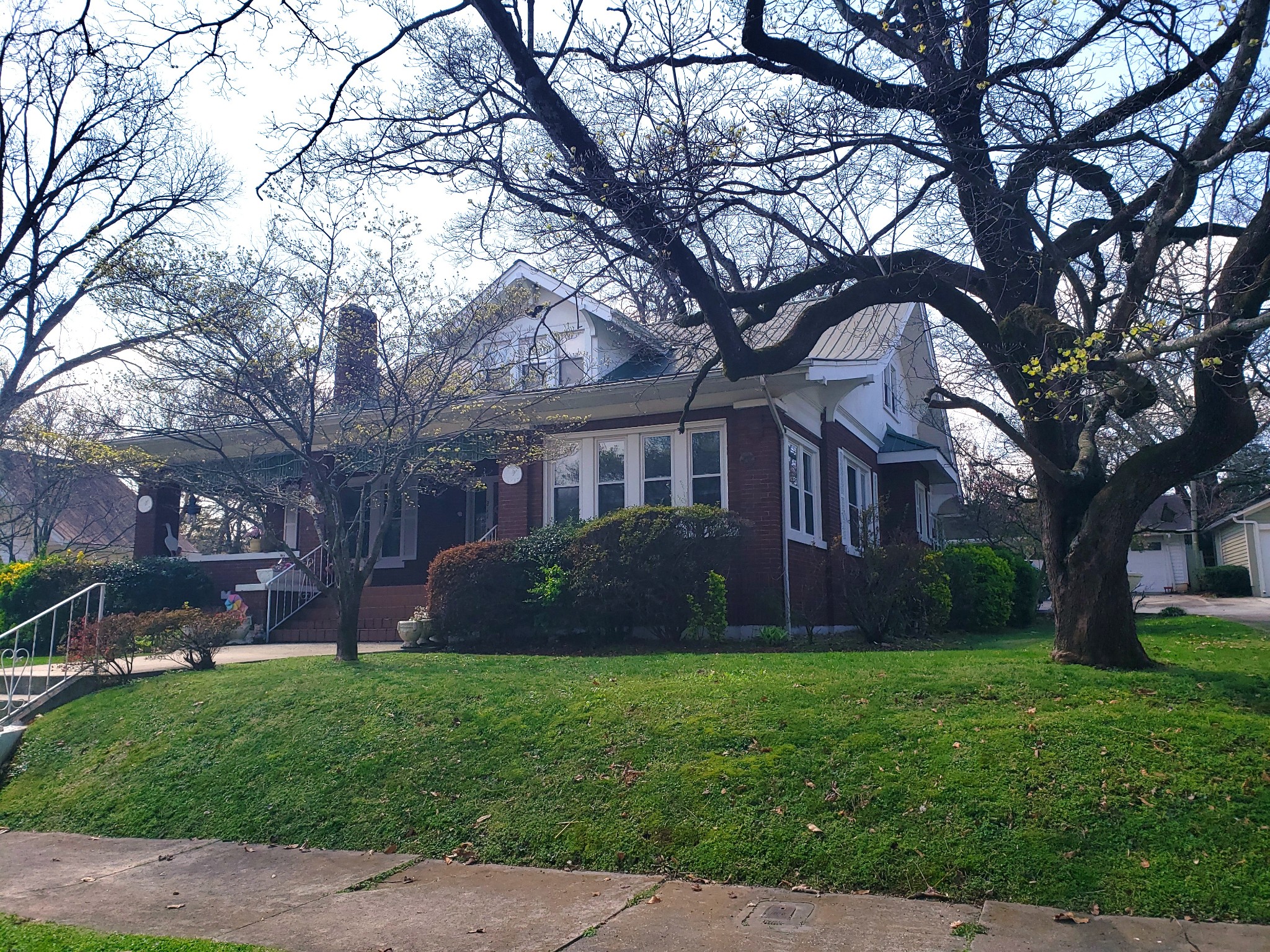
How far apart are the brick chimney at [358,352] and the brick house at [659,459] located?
146cm

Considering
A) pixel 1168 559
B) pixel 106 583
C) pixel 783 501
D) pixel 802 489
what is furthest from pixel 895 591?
pixel 1168 559

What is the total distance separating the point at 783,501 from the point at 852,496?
15.8 ft

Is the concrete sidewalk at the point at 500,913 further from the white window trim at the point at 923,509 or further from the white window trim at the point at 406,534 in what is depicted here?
the white window trim at the point at 923,509

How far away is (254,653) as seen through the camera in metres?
13.3

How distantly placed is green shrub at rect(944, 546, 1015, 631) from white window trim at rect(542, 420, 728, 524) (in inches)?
191

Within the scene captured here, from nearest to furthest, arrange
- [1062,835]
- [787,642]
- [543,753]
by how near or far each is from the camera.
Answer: [1062,835]
[543,753]
[787,642]

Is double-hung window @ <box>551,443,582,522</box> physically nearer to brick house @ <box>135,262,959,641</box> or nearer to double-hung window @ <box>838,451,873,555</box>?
brick house @ <box>135,262,959,641</box>

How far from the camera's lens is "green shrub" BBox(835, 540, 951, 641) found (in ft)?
42.1

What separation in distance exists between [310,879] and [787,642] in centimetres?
822

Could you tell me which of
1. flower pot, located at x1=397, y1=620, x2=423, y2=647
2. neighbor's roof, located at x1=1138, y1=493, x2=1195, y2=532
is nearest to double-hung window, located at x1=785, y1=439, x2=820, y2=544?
flower pot, located at x1=397, y1=620, x2=423, y2=647

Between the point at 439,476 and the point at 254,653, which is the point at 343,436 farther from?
the point at 254,653

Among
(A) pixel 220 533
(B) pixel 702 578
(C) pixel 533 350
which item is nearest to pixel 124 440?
(C) pixel 533 350

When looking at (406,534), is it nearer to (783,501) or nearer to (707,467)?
(707,467)

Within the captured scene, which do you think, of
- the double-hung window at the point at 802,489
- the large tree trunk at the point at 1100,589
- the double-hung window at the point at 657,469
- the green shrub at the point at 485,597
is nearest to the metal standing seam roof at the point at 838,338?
the double-hung window at the point at 657,469
